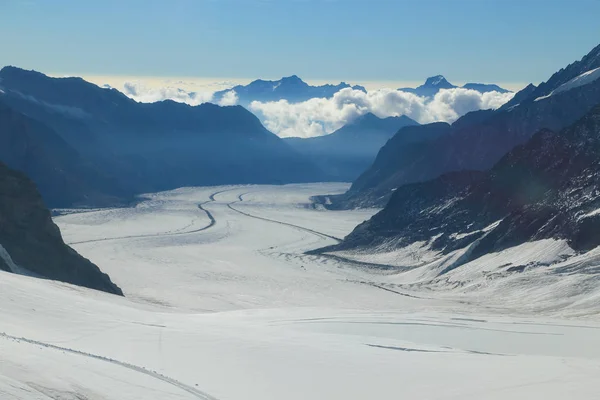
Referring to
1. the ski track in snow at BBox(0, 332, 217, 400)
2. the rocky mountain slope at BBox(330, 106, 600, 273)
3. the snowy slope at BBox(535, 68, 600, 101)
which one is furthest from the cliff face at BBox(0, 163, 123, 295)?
the snowy slope at BBox(535, 68, 600, 101)

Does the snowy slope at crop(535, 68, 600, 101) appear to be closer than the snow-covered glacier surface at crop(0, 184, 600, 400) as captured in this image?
No

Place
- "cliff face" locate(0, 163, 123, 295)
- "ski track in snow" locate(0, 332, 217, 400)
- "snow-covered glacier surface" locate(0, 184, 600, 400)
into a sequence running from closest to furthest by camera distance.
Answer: "ski track in snow" locate(0, 332, 217, 400) → "snow-covered glacier surface" locate(0, 184, 600, 400) → "cliff face" locate(0, 163, 123, 295)

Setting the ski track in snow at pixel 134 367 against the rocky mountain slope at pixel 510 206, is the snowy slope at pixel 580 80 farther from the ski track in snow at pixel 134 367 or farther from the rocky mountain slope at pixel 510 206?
the ski track in snow at pixel 134 367

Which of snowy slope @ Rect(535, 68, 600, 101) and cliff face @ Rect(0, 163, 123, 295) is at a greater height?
snowy slope @ Rect(535, 68, 600, 101)

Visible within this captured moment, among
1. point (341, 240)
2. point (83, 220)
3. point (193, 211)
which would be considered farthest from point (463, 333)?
point (193, 211)

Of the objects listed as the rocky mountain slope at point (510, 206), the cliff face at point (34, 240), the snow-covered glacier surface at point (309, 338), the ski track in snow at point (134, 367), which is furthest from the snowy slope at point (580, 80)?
the ski track in snow at point (134, 367)

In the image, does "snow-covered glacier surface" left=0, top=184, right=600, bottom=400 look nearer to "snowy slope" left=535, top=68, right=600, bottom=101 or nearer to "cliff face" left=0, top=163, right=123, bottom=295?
"cliff face" left=0, top=163, right=123, bottom=295
